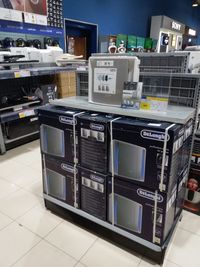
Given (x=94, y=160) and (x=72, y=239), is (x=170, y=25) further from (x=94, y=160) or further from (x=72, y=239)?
(x=72, y=239)

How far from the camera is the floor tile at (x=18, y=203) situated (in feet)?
6.29

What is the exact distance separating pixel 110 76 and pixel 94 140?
44 centimetres

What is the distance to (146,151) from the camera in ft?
4.00

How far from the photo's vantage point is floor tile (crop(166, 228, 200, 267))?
1448mm

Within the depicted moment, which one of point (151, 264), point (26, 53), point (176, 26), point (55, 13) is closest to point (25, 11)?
point (55, 13)

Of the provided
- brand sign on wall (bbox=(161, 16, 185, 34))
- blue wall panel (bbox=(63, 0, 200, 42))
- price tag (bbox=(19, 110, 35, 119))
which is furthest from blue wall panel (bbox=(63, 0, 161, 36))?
price tag (bbox=(19, 110, 35, 119))

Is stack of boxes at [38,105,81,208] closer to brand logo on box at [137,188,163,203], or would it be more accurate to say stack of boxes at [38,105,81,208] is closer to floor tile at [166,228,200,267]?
brand logo on box at [137,188,163,203]

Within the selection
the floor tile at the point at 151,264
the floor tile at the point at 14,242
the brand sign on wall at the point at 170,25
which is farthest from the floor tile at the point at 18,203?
the brand sign on wall at the point at 170,25

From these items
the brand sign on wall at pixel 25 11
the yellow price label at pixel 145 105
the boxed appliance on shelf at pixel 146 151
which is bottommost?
the boxed appliance on shelf at pixel 146 151

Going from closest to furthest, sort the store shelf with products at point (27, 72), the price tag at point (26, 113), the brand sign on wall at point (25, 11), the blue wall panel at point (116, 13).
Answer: the store shelf with products at point (27, 72) → the price tag at point (26, 113) → the brand sign on wall at point (25, 11) → the blue wall panel at point (116, 13)

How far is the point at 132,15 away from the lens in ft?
22.3

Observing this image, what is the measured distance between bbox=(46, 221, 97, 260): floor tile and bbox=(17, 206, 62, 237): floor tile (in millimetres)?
62

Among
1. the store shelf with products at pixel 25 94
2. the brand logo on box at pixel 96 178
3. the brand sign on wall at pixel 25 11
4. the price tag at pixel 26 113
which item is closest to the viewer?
the brand logo on box at pixel 96 178

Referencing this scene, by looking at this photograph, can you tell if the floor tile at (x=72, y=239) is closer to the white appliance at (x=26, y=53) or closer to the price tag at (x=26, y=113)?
the price tag at (x=26, y=113)
